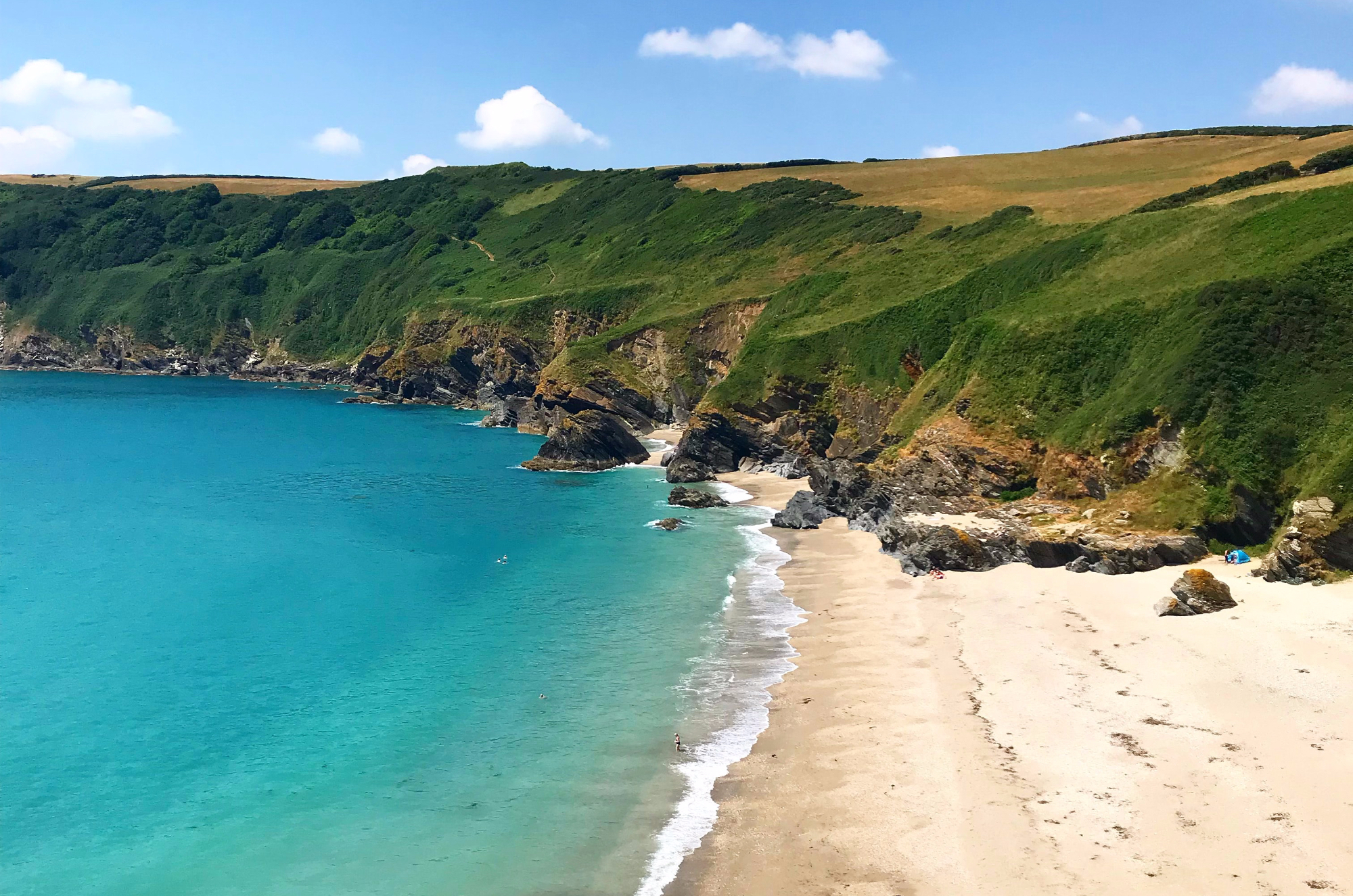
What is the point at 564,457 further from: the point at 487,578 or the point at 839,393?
the point at 487,578

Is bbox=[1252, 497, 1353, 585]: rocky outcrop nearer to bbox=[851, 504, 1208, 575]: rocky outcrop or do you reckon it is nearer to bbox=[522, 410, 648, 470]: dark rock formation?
bbox=[851, 504, 1208, 575]: rocky outcrop

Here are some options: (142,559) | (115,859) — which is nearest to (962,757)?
(115,859)

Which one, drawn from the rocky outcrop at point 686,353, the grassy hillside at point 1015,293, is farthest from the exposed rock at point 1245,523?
the rocky outcrop at point 686,353

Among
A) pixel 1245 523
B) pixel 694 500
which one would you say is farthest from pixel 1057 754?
pixel 694 500

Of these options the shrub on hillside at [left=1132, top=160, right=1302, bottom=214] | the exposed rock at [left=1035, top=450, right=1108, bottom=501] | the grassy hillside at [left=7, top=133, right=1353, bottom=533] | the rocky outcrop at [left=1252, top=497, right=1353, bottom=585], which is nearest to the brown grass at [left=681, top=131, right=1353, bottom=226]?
the grassy hillside at [left=7, top=133, right=1353, bottom=533]

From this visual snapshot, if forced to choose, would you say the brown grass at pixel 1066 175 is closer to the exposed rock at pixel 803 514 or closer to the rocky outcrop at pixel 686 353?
the rocky outcrop at pixel 686 353
